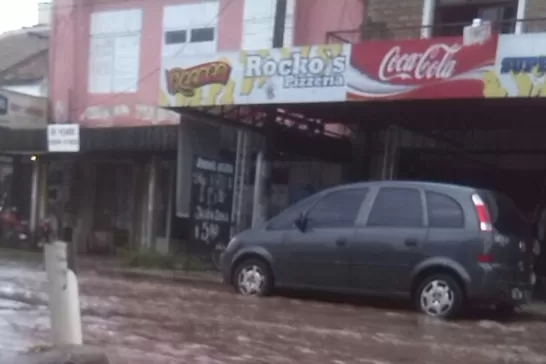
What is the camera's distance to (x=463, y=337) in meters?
9.23

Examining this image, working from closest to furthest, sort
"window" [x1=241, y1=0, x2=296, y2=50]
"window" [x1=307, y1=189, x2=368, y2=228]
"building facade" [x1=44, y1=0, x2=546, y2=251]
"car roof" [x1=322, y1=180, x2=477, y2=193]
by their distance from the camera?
"car roof" [x1=322, y1=180, x2=477, y2=193] < "window" [x1=307, y1=189, x2=368, y2=228] < "building facade" [x1=44, y1=0, x2=546, y2=251] < "window" [x1=241, y1=0, x2=296, y2=50]

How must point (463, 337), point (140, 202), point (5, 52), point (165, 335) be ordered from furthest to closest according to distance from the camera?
1. point (5, 52)
2. point (140, 202)
3. point (463, 337)
4. point (165, 335)

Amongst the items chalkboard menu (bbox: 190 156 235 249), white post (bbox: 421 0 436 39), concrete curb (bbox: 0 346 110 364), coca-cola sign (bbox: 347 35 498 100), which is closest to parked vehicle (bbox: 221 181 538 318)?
coca-cola sign (bbox: 347 35 498 100)

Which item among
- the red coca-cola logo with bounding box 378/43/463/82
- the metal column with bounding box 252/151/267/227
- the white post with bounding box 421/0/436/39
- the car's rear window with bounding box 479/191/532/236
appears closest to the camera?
the car's rear window with bounding box 479/191/532/236

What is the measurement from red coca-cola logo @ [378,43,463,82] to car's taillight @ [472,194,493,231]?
284cm

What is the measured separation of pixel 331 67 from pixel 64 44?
39.1ft

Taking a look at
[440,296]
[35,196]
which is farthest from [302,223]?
[35,196]

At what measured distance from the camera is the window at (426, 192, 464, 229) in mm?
10789

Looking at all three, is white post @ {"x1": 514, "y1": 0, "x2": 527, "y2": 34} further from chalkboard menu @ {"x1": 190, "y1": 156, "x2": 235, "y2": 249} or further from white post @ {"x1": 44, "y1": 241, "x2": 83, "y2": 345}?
white post @ {"x1": 44, "y1": 241, "x2": 83, "y2": 345}

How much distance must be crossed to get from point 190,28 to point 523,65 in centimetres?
1099

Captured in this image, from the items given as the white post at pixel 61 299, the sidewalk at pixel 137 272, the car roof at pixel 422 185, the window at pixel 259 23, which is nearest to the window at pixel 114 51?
the window at pixel 259 23

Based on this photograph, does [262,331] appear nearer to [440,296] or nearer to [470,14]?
[440,296]

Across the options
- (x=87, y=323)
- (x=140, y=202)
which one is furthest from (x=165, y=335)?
(x=140, y=202)

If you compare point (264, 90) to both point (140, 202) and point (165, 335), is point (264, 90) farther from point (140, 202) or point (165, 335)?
point (140, 202)
